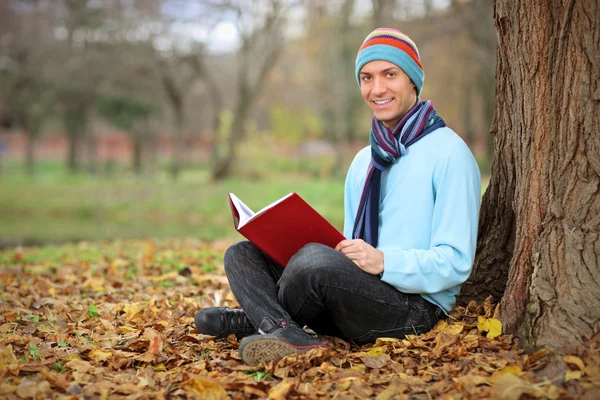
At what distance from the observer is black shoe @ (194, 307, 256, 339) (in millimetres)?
3232

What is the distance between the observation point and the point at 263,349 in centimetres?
277

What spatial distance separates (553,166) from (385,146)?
75 cm

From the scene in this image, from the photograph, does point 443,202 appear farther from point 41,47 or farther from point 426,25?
point 41,47

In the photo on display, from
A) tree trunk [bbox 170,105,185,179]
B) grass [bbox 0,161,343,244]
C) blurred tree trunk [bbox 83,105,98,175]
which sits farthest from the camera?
blurred tree trunk [bbox 83,105,98,175]

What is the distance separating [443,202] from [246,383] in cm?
117

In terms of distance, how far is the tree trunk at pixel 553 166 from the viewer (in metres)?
2.67

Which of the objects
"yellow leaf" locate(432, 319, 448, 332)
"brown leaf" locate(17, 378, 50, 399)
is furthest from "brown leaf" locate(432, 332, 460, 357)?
"brown leaf" locate(17, 378, 50, 399)

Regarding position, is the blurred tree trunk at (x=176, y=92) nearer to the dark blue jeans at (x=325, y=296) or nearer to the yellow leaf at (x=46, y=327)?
the yellow leaf at (x=46, y=327)

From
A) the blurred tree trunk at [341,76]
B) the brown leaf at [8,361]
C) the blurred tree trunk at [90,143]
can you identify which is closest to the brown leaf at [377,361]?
the brown leaf at [8,361]

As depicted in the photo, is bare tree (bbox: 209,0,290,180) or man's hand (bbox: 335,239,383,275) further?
bare tree (bbox: 209,0,290,180)

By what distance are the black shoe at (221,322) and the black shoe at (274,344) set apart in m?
0.42

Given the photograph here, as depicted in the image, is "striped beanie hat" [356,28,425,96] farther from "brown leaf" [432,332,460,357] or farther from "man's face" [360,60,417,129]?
"brown leaf" [432,332,460,357]

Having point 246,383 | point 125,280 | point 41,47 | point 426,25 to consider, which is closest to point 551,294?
point 246,383

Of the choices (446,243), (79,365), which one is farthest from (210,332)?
(446,243)
